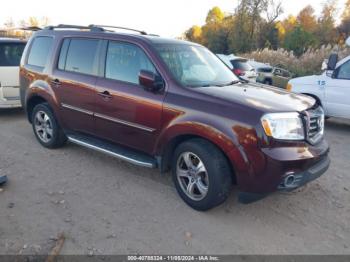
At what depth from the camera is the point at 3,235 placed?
10.2ft

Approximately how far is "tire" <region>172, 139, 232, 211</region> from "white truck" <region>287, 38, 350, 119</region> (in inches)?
180

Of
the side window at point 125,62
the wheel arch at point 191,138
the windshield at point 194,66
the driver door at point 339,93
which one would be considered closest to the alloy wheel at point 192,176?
the wheel arch at point 191,138

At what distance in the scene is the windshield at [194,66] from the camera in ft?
13.1

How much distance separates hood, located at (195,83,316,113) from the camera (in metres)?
3.40

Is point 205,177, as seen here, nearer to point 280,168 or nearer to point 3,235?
point 280,168

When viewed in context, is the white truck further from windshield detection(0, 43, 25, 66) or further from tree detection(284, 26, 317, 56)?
tree detection(284, 26, 317, 56)

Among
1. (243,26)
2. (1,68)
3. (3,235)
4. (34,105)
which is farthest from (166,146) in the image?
(243,26)

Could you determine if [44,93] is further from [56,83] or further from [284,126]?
[284,126]

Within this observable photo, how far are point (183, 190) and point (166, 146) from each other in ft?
1.76

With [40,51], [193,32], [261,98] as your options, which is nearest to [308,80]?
[261,98]

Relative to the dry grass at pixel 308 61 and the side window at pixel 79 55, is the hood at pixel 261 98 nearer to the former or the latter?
the side window at pixel 79 55

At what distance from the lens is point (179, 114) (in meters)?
3.66

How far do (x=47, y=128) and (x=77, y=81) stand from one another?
124 cm

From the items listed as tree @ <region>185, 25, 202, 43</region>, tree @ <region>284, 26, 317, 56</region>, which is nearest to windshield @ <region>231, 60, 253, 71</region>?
tree @ <region>284, 26, 317, 56</region>
